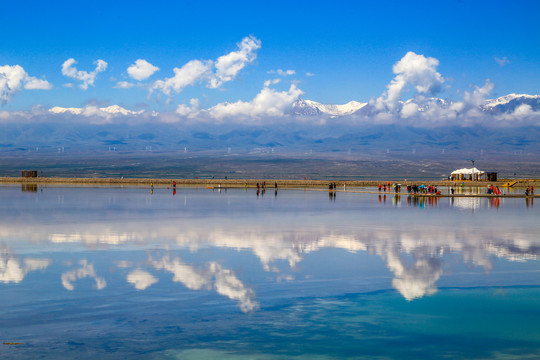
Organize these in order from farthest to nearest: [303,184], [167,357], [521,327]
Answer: [303,184] → [521,327] → [167,357]

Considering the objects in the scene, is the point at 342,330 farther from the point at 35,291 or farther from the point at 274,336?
the point at 35,291

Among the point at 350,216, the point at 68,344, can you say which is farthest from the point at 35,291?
the point at 350,216

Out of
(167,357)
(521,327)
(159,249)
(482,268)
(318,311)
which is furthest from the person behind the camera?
(159,249)

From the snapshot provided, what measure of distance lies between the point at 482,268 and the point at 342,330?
9758 mm

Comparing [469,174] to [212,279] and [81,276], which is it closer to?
[212,279]

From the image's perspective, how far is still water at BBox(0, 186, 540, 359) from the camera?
1384 cm

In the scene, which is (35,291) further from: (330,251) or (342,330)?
(330,251)

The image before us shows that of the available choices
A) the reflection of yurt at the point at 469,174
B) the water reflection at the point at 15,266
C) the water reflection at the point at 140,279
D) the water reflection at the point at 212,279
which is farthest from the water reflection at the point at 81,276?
the reflection of yurt at the point at 469,174

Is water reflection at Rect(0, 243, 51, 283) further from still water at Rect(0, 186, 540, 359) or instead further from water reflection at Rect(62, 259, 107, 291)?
water reflection at Rect(62, 259, 107, 291)

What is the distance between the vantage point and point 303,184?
121 m

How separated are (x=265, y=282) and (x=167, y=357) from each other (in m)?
7.29

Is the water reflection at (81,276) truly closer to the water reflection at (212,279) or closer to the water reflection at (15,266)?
the water reflection at (15,266)

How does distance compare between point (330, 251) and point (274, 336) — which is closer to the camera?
point (274, 336)

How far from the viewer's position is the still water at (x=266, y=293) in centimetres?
1384
